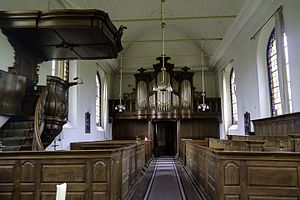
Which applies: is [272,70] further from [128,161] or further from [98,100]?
[98,100]

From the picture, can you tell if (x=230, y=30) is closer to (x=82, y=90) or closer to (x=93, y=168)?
(x=82, y=90)

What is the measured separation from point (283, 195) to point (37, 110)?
388 centimetres

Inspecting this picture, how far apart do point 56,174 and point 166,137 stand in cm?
1271

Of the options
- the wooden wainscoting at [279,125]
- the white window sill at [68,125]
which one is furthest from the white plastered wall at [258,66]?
the white window sill at [68,125]

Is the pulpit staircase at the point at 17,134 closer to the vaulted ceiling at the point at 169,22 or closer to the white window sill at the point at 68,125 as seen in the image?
the vaulted ceiling at the point at 169,22

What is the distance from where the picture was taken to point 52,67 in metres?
7.96

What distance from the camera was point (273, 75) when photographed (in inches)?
335

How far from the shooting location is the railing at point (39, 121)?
4.40 metres

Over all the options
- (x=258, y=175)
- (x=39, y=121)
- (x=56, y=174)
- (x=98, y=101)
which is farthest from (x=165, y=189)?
(x=98, y=101)

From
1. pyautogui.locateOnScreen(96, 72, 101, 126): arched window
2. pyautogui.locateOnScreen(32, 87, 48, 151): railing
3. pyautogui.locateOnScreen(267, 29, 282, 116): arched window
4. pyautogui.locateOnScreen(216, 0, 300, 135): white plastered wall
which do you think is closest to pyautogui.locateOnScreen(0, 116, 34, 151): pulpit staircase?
pyautogui.locateOnScreen(32, 87, 48, 151): railing

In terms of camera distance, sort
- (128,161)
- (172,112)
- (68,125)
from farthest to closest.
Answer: (172,112) < (68,125) < (128,161)

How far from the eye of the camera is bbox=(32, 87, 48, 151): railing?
4402 millimetres

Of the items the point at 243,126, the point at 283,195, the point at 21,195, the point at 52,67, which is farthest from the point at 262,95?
the point at 21,195

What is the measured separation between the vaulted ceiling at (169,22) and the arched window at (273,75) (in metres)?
1.62
